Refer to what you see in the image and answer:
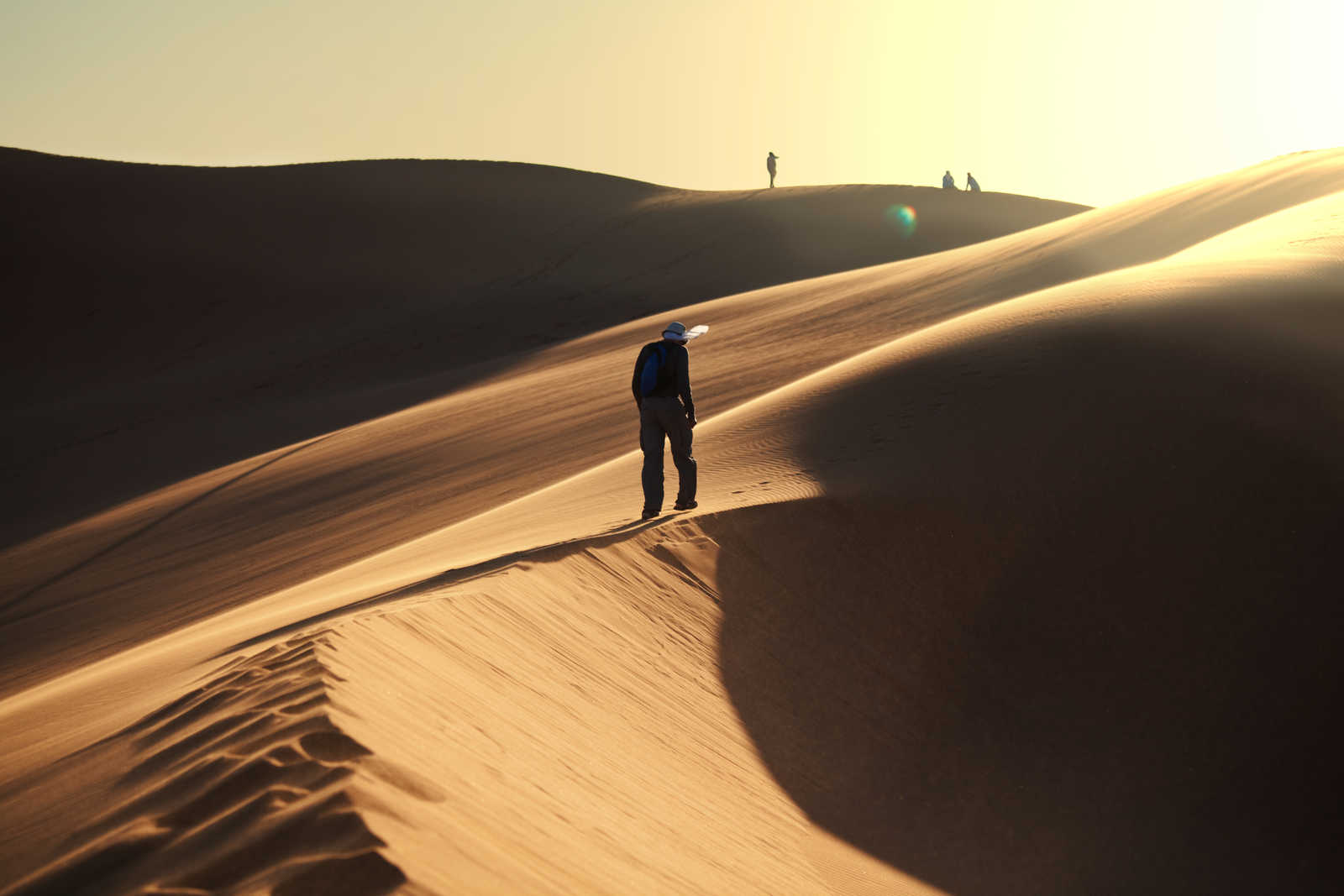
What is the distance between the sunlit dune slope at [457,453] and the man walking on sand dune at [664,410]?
0.88 m

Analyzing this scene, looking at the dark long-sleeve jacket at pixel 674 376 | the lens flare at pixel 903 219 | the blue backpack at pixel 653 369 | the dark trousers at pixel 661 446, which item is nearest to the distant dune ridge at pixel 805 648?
the dark trousers at pixel 661 446

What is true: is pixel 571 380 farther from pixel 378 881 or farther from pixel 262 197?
pixel 262 197

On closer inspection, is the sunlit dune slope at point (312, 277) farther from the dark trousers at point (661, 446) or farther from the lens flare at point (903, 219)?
the dark trousers at point (661, 446)

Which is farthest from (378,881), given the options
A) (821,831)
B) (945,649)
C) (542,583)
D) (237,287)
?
(237,287)

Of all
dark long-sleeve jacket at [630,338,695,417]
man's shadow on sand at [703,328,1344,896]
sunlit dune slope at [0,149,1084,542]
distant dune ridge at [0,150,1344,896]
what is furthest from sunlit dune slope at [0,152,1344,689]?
sunlit dune slope at [0,149,1084,542]

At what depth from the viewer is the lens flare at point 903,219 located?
3772cm

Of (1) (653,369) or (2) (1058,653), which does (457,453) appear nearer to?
(1) (653,369)

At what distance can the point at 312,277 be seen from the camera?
38.7 metres

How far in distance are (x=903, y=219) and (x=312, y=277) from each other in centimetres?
1870

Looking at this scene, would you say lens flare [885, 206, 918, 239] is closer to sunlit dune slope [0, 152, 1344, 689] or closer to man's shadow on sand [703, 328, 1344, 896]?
sunlit dune slope [0, 152, 1344, 689]

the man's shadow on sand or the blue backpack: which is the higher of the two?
the blue backpack

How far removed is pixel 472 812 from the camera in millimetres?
3561

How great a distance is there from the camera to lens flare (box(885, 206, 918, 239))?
3772cm

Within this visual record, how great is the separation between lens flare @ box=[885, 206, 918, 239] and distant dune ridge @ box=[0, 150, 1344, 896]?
2460 cm
